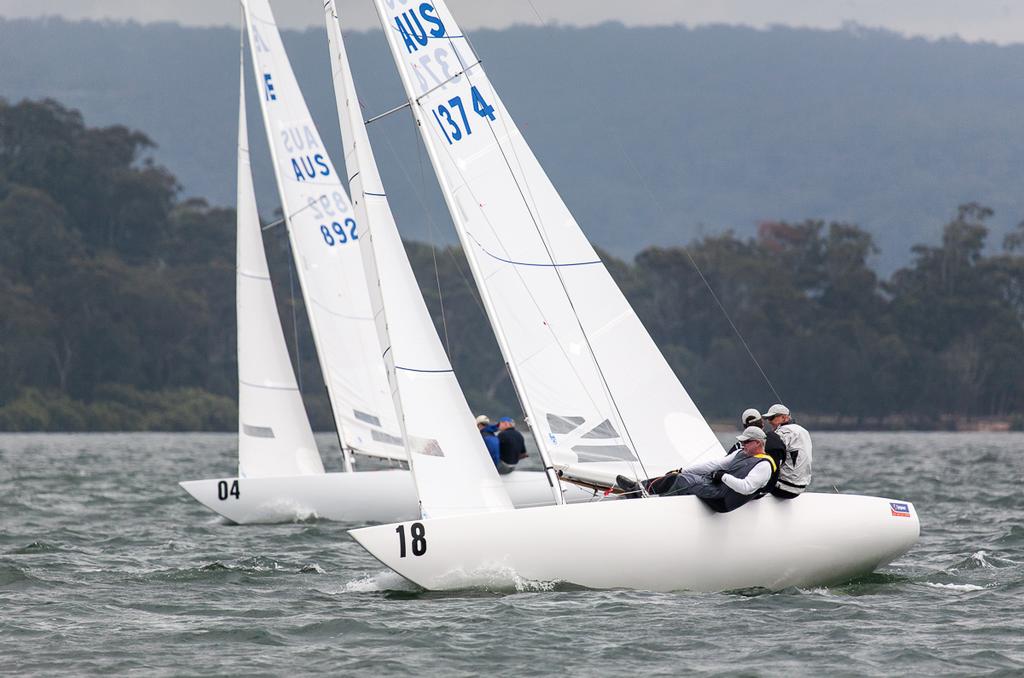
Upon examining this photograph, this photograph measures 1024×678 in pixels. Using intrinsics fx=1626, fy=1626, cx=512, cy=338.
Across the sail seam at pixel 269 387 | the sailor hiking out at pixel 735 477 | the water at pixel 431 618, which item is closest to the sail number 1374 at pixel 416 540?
the water at pixel 431 618

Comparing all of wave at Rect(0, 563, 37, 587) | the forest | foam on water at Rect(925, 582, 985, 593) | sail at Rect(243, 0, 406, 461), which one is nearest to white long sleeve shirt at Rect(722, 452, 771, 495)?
foam on water at Rect(925, 582, 985, 593)

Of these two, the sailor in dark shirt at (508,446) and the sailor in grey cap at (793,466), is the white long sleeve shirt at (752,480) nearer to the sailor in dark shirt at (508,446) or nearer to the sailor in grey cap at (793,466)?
the sailor in grey cap at (793,466)

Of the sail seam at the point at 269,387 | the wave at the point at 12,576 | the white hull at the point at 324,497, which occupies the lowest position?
the wave at the point at 12,576

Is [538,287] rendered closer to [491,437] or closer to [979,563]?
[979,563]

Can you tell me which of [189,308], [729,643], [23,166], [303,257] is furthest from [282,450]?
[23,166]

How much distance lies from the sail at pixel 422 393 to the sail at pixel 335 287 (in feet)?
22.7

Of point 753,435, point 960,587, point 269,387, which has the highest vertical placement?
point 269,387

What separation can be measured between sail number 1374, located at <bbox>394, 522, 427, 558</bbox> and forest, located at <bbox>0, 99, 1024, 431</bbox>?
2224 inches

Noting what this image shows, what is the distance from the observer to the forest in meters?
68.5

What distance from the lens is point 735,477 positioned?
1082 cm

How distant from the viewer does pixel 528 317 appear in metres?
12.1

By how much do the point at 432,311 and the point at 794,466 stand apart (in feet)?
222

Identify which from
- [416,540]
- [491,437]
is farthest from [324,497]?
[416,540]

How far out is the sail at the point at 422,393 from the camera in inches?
446
